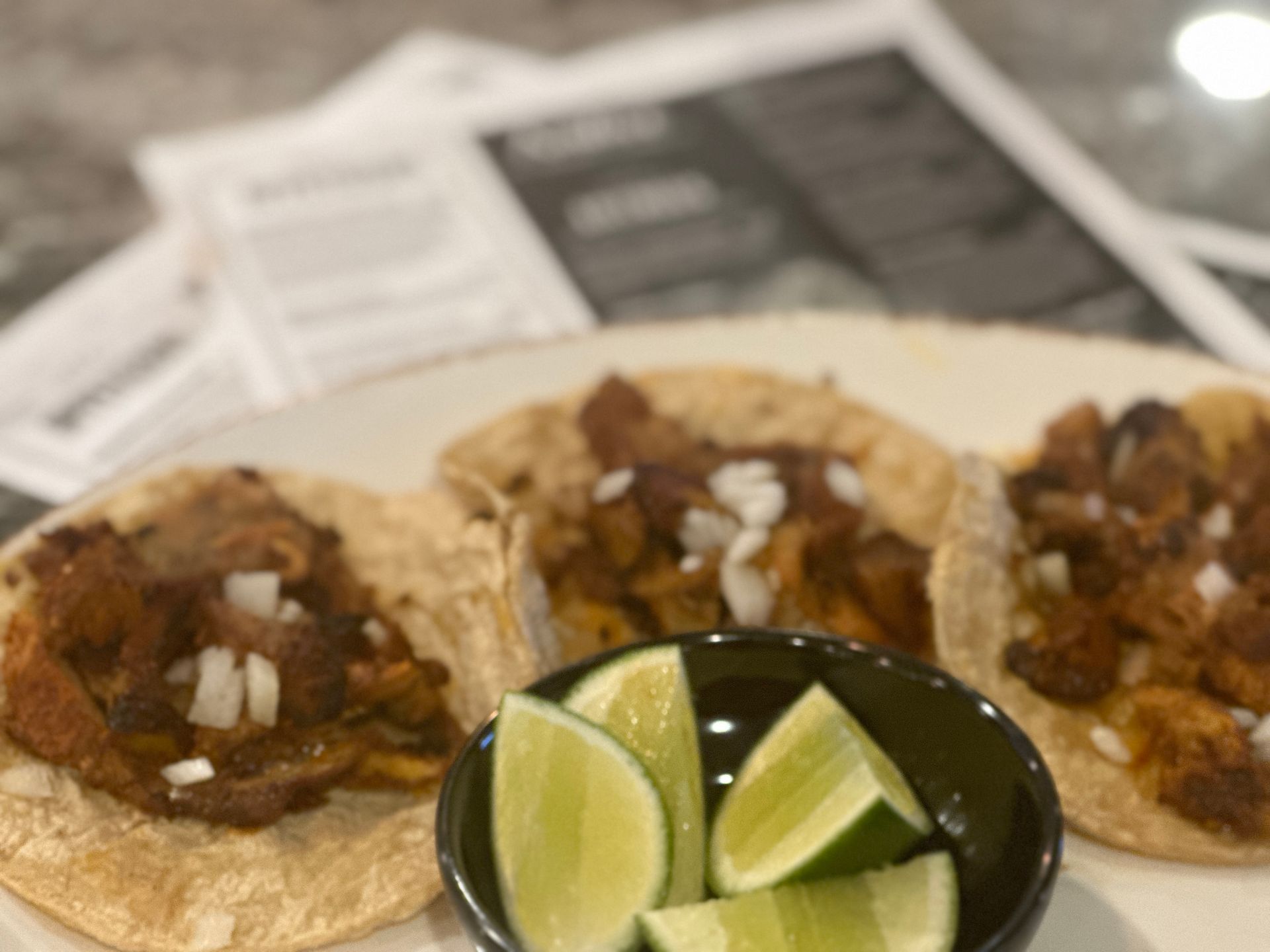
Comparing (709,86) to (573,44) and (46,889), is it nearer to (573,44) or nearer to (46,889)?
(573,44)

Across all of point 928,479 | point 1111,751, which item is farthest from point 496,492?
point 1111,751

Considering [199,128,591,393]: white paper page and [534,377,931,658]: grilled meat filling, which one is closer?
[534,377,931,658]: grilled meat filling

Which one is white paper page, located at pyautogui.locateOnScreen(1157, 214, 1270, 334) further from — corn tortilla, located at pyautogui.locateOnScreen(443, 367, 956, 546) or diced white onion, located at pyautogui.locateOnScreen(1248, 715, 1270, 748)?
diced white onion, located at pyautogui.locateOnScreen(1248, 715, 1270, 748)

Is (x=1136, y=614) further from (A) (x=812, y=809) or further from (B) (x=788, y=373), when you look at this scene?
(B) (x=788, y=373)

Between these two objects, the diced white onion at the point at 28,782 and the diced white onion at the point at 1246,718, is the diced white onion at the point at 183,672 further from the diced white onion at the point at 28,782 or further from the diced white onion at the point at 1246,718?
the diced white onion at the point at 1246,718

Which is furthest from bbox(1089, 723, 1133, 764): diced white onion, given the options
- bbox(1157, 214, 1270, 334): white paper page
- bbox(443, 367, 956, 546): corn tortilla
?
bbox(1157, 214, 1270, 334): white paper page

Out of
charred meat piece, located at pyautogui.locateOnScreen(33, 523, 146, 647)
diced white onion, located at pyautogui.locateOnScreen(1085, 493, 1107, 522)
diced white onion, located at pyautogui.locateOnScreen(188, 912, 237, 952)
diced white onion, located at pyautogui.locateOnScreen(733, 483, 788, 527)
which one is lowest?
diced white onion, located at pyautogui.locateOnScreen(188, 912, 237, 952)

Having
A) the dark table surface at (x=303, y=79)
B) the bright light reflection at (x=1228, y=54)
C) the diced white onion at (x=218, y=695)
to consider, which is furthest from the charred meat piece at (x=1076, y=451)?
the bright light reflection at (x=1228, y=54)
